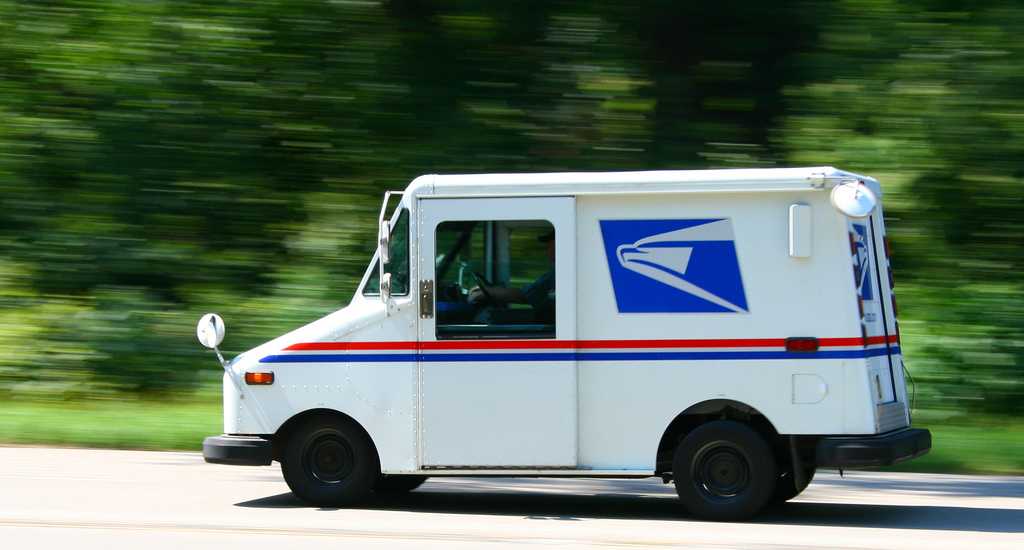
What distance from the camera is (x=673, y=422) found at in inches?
326

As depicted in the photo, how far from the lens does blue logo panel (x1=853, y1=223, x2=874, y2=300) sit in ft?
26.5

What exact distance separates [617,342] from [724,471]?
3.43 ft

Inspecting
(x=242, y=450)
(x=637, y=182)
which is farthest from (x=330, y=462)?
(x=637, y=182)

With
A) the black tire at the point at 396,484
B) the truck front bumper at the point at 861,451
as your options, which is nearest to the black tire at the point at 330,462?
the black tire at the point at 396,484

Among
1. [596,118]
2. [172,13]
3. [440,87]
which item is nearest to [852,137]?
[596,118]

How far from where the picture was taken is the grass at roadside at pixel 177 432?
11109mm

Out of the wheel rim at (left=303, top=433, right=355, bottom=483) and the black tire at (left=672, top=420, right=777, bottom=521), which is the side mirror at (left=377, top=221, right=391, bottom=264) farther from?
the black tire at (left=672, top=420, right=777, bottom=521)

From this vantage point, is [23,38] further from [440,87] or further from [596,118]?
[596,118]

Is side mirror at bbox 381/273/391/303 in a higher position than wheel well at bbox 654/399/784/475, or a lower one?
higher

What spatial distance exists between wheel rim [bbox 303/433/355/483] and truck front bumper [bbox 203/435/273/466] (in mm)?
270

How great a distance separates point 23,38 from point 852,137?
10.7 meters

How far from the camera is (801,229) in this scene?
7.99 metres

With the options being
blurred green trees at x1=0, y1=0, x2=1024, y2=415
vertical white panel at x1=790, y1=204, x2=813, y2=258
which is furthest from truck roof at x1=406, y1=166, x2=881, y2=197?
blurred green trees at x1=0, y1=0, x2=1024, y2=415

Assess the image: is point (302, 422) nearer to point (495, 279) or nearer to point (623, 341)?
point (495, 279)
